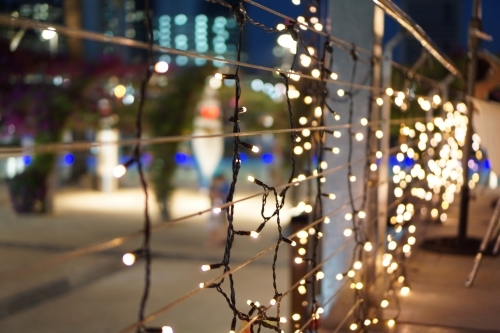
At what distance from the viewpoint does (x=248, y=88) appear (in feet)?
66.8

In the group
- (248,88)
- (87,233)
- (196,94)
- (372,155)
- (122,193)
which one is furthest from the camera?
(122,193)

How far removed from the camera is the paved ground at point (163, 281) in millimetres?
4225

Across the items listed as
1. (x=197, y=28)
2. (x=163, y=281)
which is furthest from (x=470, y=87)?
(x=197, y=28)

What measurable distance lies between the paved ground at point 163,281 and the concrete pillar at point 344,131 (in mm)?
446

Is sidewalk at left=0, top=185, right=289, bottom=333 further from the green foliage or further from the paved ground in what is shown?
the green foliage

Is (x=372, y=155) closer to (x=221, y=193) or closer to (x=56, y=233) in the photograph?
A: (x=221, y=193)

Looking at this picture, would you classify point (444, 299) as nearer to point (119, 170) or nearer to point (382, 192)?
point (382, 192)

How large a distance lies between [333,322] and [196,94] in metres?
13.9

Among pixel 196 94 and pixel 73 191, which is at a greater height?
pixel 196 94

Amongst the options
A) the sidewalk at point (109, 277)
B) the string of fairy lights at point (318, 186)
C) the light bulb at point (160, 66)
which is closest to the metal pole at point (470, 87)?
the string of fairy lights at point (318, 186)

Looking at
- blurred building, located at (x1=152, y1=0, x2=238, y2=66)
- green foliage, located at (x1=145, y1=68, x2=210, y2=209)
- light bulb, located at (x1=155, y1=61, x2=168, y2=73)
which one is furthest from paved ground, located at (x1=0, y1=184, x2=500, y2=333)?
blurred building, located at (x1=152, y1=0, x2=238, y2=66)

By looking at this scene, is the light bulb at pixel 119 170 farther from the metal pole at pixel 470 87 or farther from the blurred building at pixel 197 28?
the blurred building at pixel 197 28

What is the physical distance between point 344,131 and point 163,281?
24.4 ft

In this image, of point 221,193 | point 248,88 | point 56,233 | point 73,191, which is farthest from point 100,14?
point 221,193
